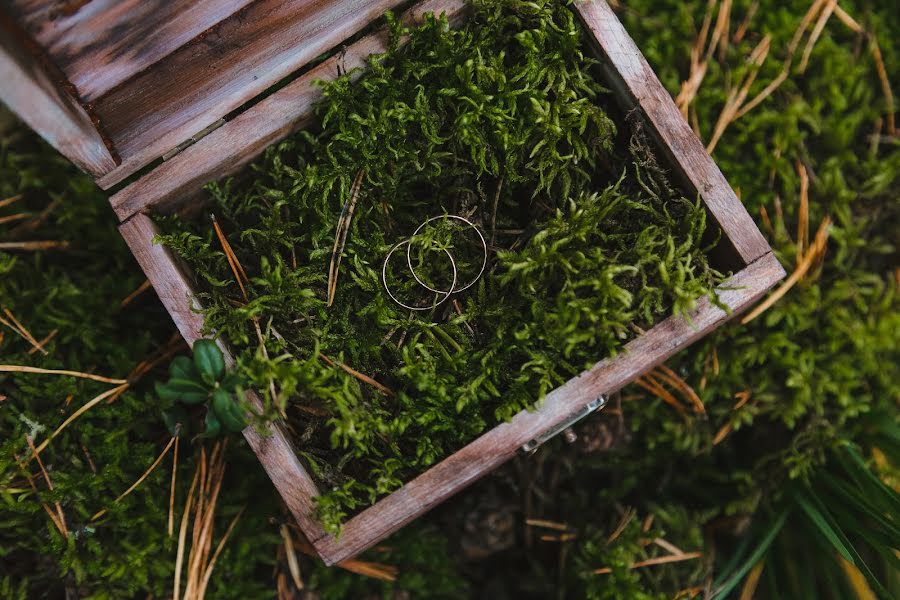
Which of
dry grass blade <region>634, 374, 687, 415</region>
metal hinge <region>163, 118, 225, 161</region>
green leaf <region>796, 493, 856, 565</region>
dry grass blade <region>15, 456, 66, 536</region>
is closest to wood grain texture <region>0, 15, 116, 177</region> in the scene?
metal hinge <region>163, 118, 225, 161</region>

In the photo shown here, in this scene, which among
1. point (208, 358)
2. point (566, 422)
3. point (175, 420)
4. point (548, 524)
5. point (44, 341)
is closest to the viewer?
point (208, 358)

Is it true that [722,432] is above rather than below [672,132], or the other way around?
below

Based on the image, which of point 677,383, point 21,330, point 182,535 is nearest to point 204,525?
point 182,535

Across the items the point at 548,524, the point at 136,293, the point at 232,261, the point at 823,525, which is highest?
the point at 136,293

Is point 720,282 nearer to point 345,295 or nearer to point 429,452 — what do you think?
point 429,452

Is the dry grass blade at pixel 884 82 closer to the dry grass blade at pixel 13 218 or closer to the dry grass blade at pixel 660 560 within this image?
the dry grass blade at pixel 660 560

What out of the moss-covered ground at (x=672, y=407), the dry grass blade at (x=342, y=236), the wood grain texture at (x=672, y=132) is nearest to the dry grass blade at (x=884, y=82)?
the moss-covered ground at (x=672, y=407)

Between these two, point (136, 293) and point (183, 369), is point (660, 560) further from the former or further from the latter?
point (136, 293)

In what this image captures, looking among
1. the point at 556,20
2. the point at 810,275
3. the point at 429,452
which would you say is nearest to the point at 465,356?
the point at 429,452
